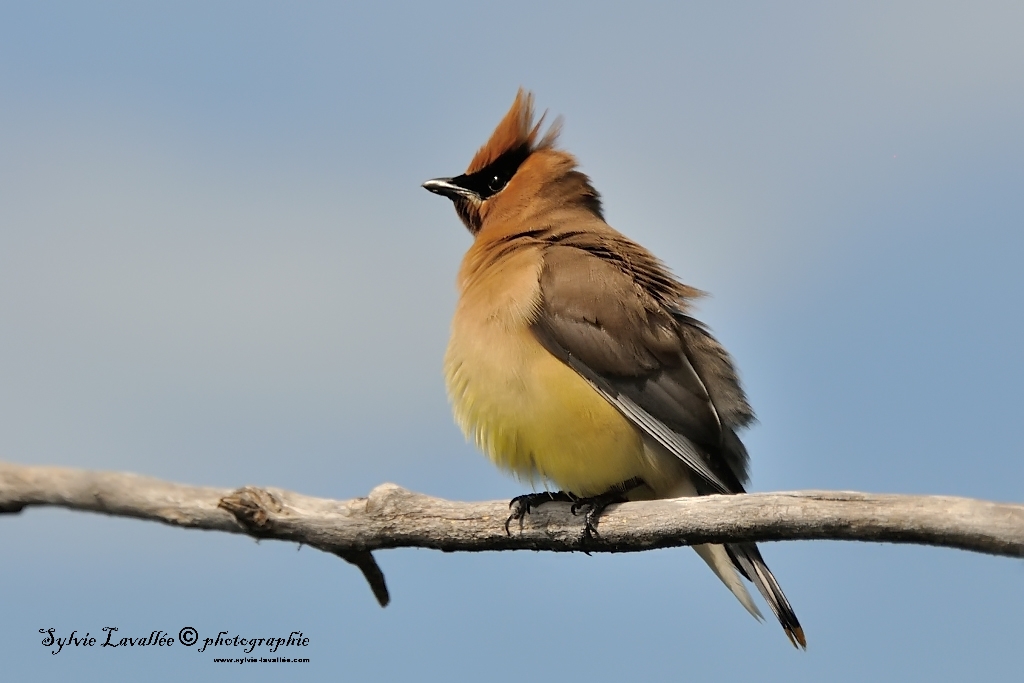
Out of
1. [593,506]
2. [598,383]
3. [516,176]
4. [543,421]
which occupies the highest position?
[516,176]

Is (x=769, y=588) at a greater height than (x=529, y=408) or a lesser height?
lesser

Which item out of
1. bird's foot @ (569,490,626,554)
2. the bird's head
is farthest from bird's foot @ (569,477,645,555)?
the bird's head

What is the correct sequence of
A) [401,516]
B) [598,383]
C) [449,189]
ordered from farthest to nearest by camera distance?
[449,189]
[598,383]
[401,516]

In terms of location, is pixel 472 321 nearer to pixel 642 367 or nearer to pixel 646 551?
pixel 642 367

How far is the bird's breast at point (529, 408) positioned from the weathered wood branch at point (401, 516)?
0.37 metres

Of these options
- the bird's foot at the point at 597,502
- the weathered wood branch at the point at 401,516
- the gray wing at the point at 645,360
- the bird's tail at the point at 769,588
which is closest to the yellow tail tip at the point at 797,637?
the bird's tail at the point at 769,588

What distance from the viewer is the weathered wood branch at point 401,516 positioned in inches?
174

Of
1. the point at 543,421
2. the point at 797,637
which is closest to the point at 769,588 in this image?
the point at 797,637

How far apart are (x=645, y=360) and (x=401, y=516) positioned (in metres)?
1.63

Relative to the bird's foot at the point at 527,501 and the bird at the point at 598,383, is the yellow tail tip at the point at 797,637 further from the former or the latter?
the bird's foot at the point at 527,501

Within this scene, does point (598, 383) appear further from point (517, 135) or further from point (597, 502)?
point (517, 135)

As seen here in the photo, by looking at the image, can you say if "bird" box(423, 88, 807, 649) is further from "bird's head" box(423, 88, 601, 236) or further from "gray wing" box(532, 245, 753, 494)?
"bird's head" box(423, 88, 601, 236)

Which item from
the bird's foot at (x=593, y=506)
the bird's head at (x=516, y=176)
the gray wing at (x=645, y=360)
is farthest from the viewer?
the bird's head at (x=516, y=176)

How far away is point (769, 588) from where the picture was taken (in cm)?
579
